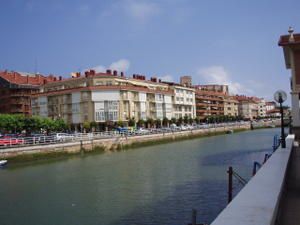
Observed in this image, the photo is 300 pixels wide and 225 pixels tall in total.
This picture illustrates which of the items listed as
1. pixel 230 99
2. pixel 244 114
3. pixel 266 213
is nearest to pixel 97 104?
pixel 266 213

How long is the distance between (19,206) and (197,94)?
120 meters

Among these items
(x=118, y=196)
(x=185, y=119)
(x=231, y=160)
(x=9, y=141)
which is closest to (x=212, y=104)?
(x=185, y=119)

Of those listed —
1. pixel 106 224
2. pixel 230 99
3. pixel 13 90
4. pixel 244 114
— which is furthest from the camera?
→ pixel 244 114

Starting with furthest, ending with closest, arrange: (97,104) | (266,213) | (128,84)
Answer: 1. (128,84)
2. (97,104)
3. (266,213)

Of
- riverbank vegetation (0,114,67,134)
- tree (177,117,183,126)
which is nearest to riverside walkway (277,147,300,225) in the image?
riverbank vegetation (0,114,67,134)

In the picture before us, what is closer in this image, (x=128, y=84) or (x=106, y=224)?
(x=106, y=224)

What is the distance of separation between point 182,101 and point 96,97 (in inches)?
1572

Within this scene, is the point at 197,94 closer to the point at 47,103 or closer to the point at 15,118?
the point at 47,103

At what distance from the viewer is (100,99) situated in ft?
279

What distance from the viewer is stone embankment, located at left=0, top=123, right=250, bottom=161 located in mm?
43259

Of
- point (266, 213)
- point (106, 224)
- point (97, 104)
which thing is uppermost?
point (97, 104)

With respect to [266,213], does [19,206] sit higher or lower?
lower

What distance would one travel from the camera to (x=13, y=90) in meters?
109

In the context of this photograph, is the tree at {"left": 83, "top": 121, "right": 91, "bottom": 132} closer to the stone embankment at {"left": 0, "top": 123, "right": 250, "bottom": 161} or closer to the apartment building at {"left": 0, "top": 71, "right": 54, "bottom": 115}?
the stone embankment at {"left": 0, "top": 123, "right": 250, "bottom": 161}
